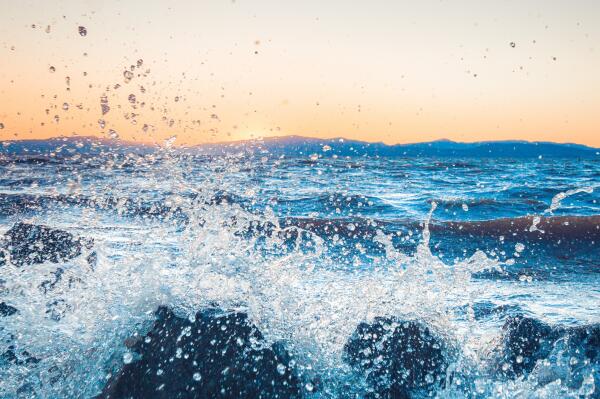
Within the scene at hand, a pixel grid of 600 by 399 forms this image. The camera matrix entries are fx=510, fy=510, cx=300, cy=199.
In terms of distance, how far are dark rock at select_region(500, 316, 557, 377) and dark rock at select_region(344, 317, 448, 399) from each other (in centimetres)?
33

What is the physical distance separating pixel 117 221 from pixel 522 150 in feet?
221

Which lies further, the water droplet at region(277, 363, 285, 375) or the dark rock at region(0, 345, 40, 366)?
the dark rock at region(0, 345, 40, 366)

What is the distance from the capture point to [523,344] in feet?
8.43

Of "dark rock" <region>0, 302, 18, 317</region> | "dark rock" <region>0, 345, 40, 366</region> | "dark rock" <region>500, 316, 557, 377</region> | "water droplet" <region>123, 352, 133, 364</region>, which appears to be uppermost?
"dark rock" <region>500, 316, 557, 377</region>

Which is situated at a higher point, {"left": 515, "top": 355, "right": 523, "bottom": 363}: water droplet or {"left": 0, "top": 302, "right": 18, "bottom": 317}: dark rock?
{"left": 515, "top": 355, "right": 523, "bottom": 363}: water droplet

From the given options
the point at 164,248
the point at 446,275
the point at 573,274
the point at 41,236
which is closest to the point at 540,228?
the point at 573,274

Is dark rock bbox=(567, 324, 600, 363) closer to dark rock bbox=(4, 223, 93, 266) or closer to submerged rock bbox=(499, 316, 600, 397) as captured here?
submerged rock bbox=(499, 316, 600, 397)

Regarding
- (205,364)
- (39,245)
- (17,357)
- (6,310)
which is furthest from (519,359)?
(39,245)

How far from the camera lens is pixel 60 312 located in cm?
290

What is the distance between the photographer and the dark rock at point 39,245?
4094mm

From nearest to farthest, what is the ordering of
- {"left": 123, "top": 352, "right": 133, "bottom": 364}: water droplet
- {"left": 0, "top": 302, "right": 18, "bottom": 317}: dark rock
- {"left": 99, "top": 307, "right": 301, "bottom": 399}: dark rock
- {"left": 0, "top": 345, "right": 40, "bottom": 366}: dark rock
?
{"left": 99, "top": 307, "right": 301, "bottom": 399}: dark rock
{"left": 123, "top": 352, "right": 133, "bottom": 364}: water droplet
{"left": 0, "top": 345, "right": 40, "bottom": 366}: dark rock
{"left": 0, "top": 302, "right": 18, "bottom": 317}: dark rock

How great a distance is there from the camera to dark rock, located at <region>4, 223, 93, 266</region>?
13.4 feet

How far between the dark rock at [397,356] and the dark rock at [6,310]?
1.87 m

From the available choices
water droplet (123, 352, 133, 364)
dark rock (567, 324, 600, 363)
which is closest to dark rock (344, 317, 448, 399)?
dark rock (567, 324, 600, 363)
